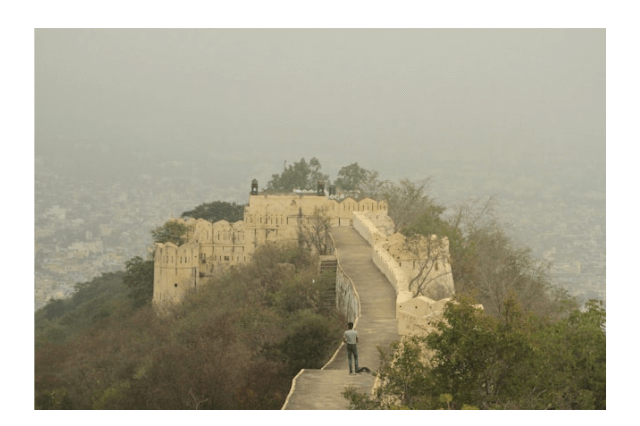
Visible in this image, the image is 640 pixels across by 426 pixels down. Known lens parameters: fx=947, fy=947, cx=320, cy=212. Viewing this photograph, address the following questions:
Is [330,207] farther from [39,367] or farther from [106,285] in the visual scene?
[106,285]

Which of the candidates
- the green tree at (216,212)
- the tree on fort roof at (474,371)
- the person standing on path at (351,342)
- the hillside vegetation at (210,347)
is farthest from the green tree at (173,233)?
the tree on fort roof at (474,371)

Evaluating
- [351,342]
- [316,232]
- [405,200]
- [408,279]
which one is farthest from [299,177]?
[351,342]

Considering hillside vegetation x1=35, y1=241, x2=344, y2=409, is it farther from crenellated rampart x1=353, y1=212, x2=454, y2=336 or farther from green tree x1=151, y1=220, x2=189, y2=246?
green tree x1=151, y1=220, x2=189, y2=246

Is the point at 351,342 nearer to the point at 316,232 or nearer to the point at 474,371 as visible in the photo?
the point at 474,371

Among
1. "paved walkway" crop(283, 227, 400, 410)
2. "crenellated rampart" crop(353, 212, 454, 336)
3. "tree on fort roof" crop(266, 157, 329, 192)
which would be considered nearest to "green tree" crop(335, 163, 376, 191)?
"tree on fort roof" crop(266, 157, 329, 192)

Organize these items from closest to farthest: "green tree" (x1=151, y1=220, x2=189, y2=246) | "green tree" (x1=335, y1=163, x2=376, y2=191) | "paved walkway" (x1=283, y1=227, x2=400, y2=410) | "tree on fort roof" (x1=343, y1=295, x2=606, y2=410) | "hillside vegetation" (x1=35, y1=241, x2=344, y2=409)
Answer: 1. "tree on fort roof" (x1=343, y1=295, x2=606, y2=410)
2. "paved walkway" (x1=283, y1=227, x2=400, y2=410)
3. "hillside vegetation" (x1=35, y1=241, x2=344, y2=409)
4. "green tree" (x1=151, y1=220, x2=189, y2=246)
5. "green tree" (x1=335, y1=163, x2=376, y2=191)
